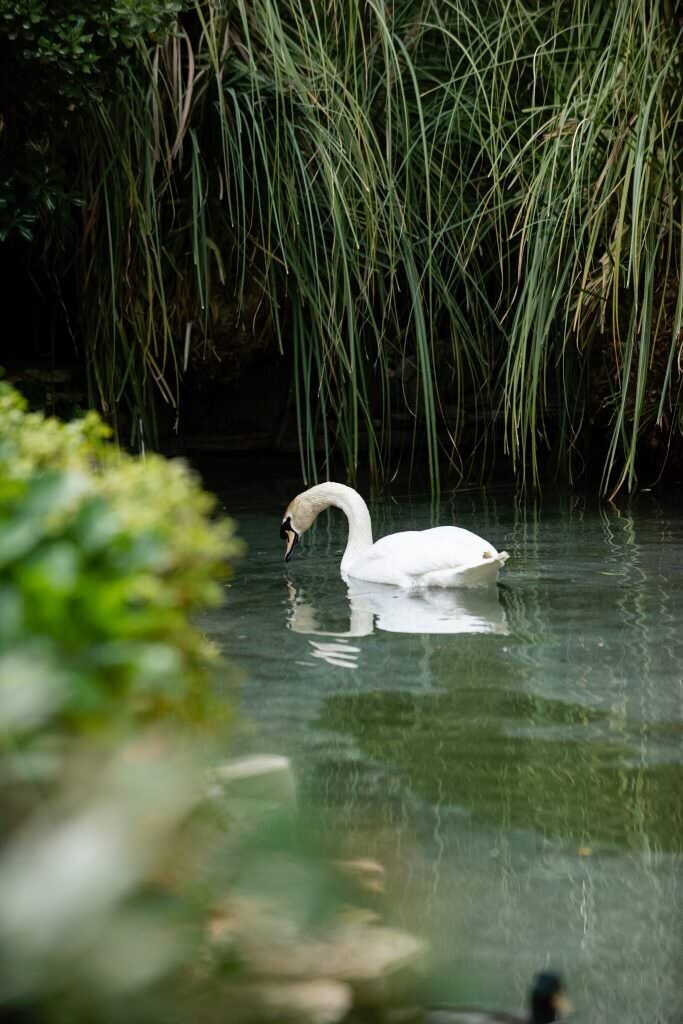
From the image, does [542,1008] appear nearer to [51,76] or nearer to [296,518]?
[296,518]

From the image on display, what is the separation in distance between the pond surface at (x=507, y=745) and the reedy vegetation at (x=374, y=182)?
3.06 ft

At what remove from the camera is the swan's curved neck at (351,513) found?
520 centimetres

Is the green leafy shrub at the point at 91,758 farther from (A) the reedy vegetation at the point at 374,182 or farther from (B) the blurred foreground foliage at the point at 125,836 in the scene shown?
(A) the reedy vegetation at the point at 374,182

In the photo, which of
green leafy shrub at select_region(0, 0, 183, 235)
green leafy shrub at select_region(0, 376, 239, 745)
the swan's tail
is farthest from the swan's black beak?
green leafy shrub at select_region(0, 376, 239, 745)

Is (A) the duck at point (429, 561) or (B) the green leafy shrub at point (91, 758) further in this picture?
(A) the duck at point (429, 561)

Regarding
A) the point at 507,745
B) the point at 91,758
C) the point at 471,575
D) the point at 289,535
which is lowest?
the point at 289,535

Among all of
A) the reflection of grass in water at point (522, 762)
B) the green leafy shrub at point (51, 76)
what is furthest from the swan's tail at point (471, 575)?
the green leafy shrub at point (51, 76)

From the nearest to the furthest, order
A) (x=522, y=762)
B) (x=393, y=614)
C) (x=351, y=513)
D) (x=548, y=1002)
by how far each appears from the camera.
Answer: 1. (x=548, y=1002)
2. (x=522, y=762)
3. (x=393, y=614)
4. (x=351, y=513)

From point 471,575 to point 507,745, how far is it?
1.75m

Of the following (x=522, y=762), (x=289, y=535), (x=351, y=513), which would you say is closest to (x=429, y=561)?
(x=351, y=513)

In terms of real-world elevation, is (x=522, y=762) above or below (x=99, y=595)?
below

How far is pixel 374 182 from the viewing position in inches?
215

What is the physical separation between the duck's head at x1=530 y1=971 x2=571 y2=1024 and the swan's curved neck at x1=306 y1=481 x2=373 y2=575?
11.4 ft

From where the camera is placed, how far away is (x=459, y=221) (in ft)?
19.8
